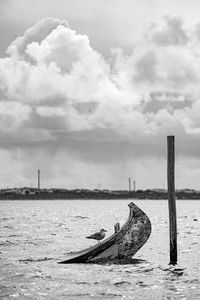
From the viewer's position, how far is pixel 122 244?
22047mm

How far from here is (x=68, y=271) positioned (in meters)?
19.9

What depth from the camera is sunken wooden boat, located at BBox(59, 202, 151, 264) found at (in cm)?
2181

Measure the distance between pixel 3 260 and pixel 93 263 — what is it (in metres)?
4.56

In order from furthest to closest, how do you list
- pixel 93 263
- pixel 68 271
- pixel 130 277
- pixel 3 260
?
pixel 3 260 < pixel 93 263 < pixel 68 271 < pixel 130 277

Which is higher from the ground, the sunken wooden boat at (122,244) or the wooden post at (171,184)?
the wooden post at (171,184)

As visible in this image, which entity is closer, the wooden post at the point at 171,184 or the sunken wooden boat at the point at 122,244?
the wooden post at the point at 171,184

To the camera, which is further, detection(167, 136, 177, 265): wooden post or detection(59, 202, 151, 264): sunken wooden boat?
detection(59, 202, 151, 264): sunken wooden boat

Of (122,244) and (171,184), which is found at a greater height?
(171,184)

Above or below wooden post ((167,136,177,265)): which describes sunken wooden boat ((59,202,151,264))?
below

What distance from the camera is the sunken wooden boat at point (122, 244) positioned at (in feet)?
71.6

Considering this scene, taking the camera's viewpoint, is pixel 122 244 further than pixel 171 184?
Yes

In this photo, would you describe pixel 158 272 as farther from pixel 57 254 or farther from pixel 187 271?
pixel 57 254

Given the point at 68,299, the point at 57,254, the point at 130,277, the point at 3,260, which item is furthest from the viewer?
the point at 57,254

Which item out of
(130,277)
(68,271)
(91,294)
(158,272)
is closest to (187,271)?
(158,272)
